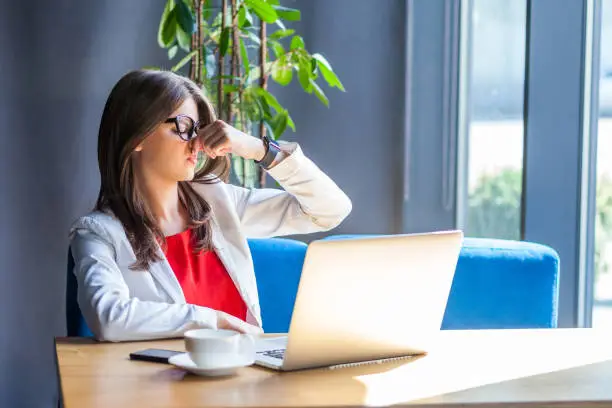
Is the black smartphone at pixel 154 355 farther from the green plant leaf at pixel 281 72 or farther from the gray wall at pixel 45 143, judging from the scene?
the gray wall at pixel 45 143

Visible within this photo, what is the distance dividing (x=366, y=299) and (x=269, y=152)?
2.62 ft

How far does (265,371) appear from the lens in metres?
1.47

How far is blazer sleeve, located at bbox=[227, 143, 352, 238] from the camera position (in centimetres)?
228

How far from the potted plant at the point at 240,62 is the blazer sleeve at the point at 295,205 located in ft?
2.56

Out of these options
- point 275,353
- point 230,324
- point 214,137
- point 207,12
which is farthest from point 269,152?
Result: point 207,12

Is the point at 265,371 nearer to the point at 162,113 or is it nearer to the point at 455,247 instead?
the point at 455,247

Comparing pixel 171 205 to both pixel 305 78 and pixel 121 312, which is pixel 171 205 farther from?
pixel 305 78

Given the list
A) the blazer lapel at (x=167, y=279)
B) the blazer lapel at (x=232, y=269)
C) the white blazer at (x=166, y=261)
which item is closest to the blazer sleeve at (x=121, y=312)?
the white blazer at (x=166, y=261)

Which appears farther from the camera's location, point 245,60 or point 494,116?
point 494,116

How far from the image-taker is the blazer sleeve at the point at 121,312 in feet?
5.61

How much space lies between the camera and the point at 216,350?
55.5 inches

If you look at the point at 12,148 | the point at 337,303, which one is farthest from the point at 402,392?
the point at 12,148

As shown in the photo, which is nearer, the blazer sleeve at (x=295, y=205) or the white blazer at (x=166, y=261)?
the white blazer at (x=166, y=261)

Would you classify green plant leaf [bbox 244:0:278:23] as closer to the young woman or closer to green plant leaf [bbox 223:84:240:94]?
green plant leaf [bbox 223:84:240:94]
